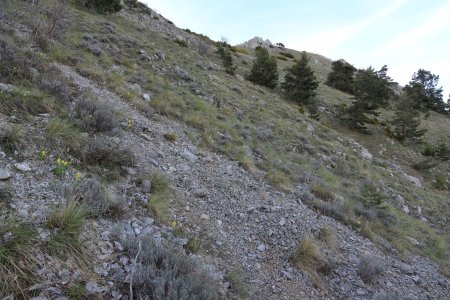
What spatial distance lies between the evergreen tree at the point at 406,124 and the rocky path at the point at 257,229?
755 inches

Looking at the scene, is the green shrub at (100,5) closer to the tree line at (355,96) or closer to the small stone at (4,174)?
the tree line at (355,96)

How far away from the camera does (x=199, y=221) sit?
5148 mm

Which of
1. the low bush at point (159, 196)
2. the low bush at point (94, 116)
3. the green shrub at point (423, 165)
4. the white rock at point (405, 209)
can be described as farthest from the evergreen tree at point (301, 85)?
the low bush at point (159, 196)

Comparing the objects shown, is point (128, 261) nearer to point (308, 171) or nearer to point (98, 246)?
point (98, 246)

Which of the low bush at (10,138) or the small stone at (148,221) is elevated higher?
the low bush at (10,138)

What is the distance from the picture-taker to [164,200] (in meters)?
5.00

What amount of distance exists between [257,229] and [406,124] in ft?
75.6

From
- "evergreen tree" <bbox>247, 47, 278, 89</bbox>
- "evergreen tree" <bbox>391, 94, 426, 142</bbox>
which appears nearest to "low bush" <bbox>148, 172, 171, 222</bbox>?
"evergreen tree" <bbox>247, 47, 278, 89</bbox>

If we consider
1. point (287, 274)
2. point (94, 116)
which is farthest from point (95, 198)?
point (287, 274)

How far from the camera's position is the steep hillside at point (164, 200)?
3.13m

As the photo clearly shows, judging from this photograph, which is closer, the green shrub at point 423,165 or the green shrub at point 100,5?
the green shrub at point 100,5

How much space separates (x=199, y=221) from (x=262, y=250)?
1170mm

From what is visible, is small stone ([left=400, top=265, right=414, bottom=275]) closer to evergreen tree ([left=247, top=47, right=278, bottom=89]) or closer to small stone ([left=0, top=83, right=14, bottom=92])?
small stone ([left=0, top=83, right=14, bottom=92])

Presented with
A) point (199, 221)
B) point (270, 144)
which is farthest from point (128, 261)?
point (270, 144)
